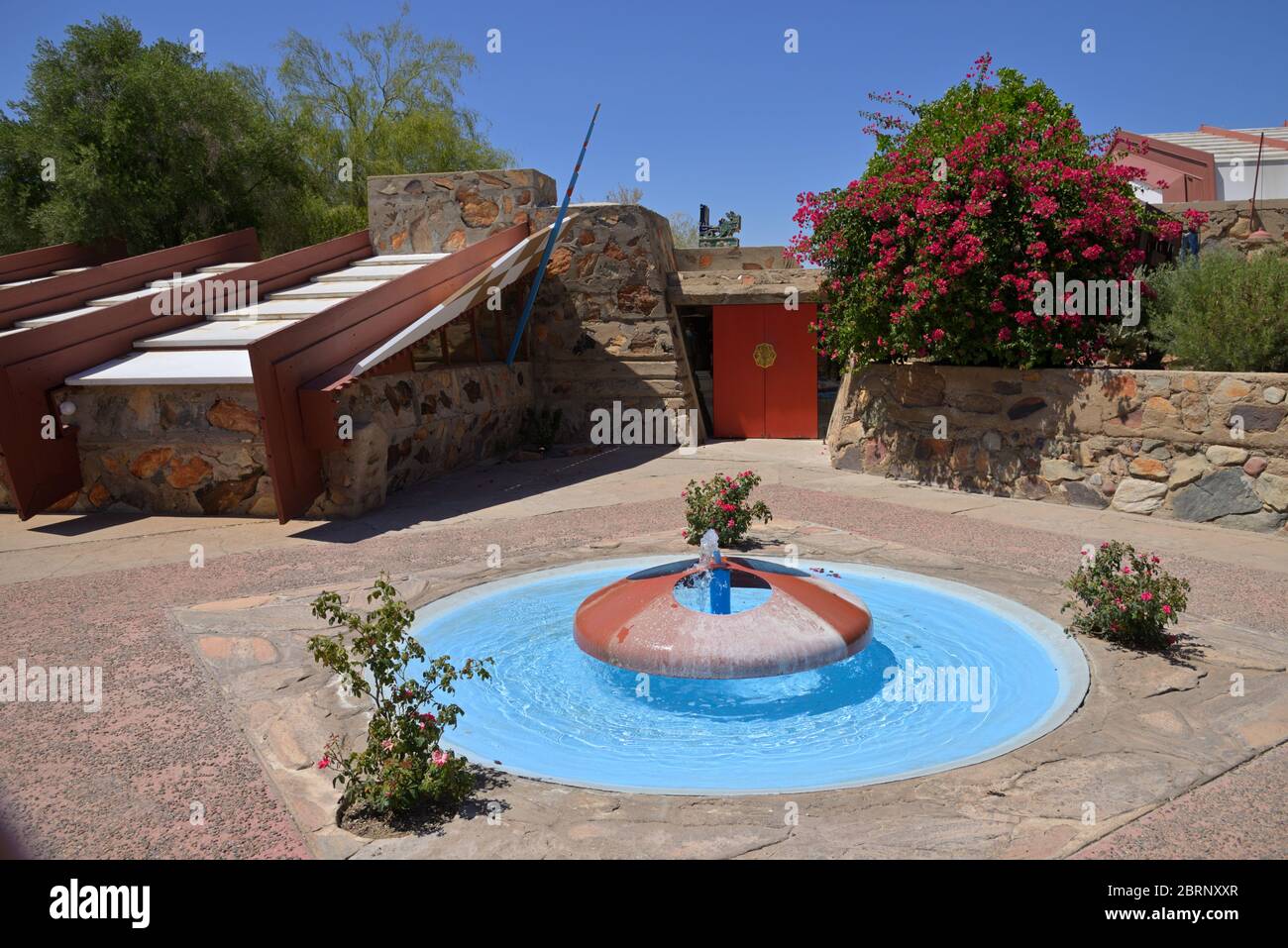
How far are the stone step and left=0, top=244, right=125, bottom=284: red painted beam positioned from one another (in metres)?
5.77

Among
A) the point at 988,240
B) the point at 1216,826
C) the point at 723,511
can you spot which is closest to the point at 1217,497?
the point at 988,240

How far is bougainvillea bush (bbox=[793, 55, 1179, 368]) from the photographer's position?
10.0 m

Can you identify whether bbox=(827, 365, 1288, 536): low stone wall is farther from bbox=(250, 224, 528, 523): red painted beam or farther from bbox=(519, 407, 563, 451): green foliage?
bbox=(250, 224, 528, 523): red painted beam

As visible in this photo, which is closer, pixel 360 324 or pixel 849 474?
pixel 360 324

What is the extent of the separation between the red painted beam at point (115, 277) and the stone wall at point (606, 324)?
5.50 metres

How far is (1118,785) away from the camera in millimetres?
3959

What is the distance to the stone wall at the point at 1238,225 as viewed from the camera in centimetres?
1153

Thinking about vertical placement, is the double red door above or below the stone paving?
above

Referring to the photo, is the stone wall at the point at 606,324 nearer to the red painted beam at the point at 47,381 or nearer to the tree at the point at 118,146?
the red painted beam at the point at 47,381

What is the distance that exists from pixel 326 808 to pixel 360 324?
7857 mm

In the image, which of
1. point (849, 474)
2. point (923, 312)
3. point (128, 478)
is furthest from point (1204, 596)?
point (128, 478)

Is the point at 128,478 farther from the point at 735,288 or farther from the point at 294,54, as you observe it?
the point at 294,54

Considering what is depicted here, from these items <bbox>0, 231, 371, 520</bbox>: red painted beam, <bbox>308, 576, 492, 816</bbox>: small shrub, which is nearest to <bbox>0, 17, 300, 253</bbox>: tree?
<bbox>0, 231, 371, 520</bbox>: red painted beam

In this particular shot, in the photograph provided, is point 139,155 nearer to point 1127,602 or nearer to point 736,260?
point 736,260
